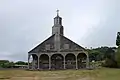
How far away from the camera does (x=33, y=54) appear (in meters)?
52.7

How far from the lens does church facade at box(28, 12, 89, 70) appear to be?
5003cm

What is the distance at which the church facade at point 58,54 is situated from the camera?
5003 cm

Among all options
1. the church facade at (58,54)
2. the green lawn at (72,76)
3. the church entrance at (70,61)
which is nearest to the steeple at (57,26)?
the church facade at (58,54)

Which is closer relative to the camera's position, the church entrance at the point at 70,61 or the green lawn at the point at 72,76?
the green lawn at the point at 72,76

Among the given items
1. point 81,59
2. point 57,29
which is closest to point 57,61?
point 81,59

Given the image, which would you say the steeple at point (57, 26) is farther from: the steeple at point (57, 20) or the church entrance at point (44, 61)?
the church entrance at point (44, 61)

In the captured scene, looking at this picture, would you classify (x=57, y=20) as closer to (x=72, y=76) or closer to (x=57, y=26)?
(x=57, y=26)

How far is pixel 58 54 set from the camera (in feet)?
173

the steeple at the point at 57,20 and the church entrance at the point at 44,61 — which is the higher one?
the steeple at the point at 57,20

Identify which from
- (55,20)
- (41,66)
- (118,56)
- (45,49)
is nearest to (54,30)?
(55,20)

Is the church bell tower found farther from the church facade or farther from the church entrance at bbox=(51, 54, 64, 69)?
the church entrance at bbox=(51, 54, 64, 69)

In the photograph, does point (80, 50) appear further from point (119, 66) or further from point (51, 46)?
point (119, 66)

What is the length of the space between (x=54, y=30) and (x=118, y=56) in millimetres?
23864

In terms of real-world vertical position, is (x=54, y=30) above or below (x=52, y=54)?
above
